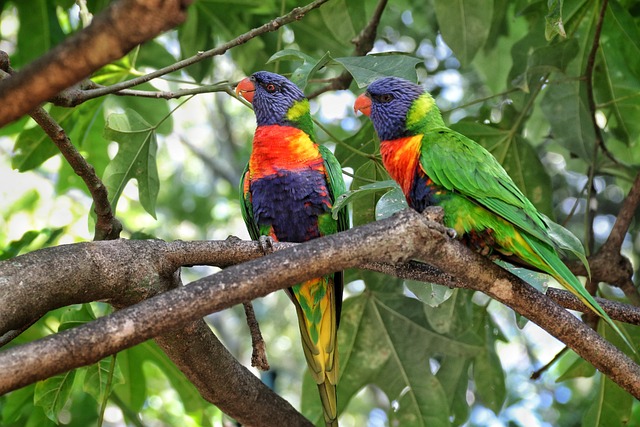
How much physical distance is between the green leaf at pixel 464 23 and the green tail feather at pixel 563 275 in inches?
47.8

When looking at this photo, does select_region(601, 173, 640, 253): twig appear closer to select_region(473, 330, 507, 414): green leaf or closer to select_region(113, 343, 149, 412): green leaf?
select_region(473, 330, 507, 414): green leaf

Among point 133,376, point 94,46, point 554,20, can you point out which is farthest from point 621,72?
point 94,46

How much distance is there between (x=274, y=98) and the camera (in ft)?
10.5

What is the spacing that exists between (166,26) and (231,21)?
9.21ft

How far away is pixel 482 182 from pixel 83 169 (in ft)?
4.08

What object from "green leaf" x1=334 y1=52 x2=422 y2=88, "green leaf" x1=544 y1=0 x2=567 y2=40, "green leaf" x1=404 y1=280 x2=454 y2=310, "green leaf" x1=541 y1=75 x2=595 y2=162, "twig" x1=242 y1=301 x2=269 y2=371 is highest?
"green leaf" x1=541 y1=75 x2=595 y2=162

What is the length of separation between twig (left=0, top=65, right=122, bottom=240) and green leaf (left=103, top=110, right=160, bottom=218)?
1.68 ft

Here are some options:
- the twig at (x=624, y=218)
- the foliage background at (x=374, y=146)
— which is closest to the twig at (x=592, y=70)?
the foliage background at (x=374, y=146)

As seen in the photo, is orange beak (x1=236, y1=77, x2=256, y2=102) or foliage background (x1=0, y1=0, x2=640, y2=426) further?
orange beak (x1=236, y1=77, x2=256, y2=102)

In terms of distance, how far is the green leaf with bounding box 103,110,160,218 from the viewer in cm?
292

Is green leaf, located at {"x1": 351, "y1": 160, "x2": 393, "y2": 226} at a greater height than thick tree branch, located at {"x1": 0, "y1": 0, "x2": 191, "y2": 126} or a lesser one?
greater

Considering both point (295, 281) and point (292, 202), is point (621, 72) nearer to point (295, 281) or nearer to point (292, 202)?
point (292, 202)

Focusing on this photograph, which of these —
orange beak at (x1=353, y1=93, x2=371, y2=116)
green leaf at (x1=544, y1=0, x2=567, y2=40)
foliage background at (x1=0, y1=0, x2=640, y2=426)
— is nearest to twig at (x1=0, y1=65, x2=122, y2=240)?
foliage background at (x1=0, y1=0, x2=640, y2=426)

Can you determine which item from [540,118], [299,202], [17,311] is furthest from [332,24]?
[17,311]
